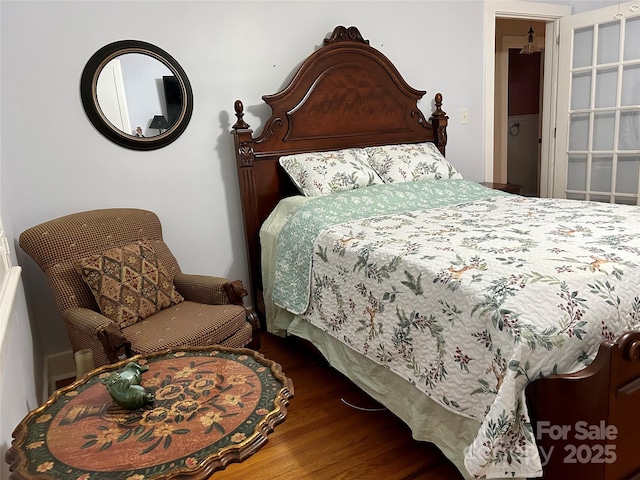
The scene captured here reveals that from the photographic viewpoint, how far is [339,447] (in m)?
1.81

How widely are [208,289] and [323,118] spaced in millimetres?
1362

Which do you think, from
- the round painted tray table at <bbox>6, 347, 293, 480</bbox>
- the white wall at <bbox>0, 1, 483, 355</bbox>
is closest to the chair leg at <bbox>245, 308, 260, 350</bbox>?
the white wall at <bbox>0, 1, 483, 355</bbox>

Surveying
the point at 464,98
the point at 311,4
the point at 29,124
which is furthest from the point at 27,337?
the point at 464,98

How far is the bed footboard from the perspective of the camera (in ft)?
3.89

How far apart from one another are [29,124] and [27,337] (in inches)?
40.6

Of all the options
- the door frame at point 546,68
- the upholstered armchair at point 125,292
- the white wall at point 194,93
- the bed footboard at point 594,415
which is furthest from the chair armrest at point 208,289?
the door frame at point 546,68

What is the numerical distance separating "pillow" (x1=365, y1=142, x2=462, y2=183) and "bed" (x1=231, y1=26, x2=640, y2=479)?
11 mm

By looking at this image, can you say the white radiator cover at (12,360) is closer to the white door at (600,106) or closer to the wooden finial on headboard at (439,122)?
the wooden finial on headboard at (439,122)

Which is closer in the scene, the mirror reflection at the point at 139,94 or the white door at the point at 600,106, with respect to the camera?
the mirror reflection at the point at 139,94

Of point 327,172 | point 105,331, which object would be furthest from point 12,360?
point 327,172

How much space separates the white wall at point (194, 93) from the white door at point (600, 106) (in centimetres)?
117

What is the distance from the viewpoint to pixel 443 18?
134 inches

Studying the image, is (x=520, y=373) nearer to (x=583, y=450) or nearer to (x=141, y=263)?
(x=583, y=450)

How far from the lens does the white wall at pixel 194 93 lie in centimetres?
227
